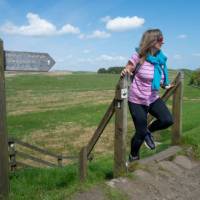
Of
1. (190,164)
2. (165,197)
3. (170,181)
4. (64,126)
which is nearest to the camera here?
(165,197)

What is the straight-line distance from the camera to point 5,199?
Answer: 19.4ft

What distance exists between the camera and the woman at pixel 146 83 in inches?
240

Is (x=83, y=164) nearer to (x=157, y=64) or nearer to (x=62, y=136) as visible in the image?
(x=157, y=64)

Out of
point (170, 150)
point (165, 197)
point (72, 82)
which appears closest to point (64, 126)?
point (170, 150)

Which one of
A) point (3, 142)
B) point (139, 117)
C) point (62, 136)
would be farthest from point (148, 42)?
point (62, 136)

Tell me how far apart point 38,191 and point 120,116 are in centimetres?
206

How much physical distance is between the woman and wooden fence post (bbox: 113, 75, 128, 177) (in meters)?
0.34

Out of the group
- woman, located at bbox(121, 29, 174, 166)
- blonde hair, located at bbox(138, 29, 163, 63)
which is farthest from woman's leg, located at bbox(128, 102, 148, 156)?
blonde hair, located at bbox(138, 29, 163, 63)

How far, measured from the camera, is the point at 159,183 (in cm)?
591

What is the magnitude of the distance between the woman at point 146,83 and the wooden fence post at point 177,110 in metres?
1.26

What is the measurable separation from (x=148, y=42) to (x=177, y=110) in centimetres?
220

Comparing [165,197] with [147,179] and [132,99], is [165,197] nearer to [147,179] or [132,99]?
[147,179]

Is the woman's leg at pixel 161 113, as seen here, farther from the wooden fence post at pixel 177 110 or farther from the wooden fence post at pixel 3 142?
the wooden fence post at pixel 3 142

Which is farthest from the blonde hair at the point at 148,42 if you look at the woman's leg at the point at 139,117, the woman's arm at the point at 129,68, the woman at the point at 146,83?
the woman's leg at the point at 139,117
